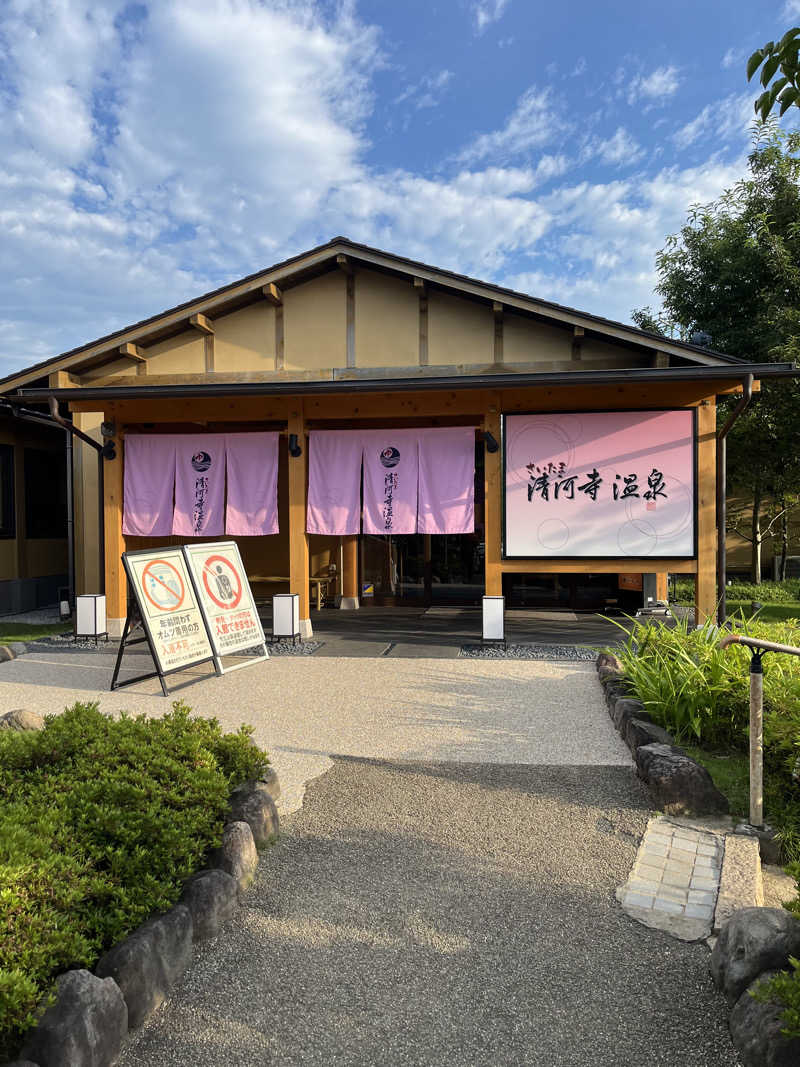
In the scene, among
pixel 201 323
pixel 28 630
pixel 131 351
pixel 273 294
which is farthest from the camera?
pixel 28 630

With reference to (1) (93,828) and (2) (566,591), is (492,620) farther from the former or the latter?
(1) (93,828)

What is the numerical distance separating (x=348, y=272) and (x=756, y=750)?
9436 millimetres

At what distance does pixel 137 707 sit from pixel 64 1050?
491cm

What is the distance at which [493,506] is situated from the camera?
9734 millimetres

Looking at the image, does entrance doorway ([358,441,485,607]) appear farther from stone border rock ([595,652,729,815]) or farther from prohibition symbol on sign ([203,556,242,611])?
stone border rock ([595,652,729,815])

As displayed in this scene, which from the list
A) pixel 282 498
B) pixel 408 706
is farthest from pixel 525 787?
pixel 282 498

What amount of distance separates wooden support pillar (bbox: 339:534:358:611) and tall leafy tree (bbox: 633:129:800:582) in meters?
8.06

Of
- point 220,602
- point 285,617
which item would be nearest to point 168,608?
point 220,602

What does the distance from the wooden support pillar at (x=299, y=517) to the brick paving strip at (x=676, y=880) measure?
22.6ft

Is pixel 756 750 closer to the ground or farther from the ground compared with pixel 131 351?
closer to the ground

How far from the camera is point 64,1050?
2.08 meters

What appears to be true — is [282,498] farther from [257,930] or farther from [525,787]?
[257,930]

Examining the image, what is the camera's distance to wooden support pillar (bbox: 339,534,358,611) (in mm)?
14102

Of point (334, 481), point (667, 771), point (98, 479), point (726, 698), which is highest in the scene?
point (98, 479)
